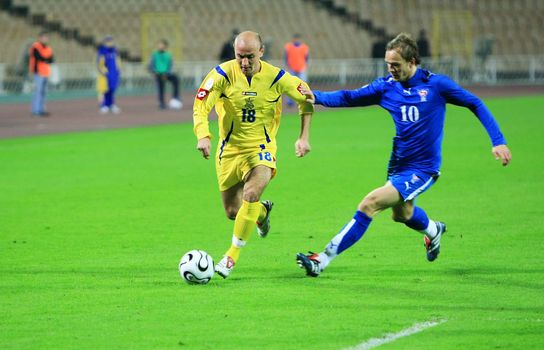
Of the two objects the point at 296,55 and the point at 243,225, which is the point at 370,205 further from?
the point at 296,55

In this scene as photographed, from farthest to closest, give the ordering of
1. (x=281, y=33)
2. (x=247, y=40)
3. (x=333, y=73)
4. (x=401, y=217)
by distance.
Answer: (x=281, y=33) < (x=333, y=73) < (x=401, y=217) < (x=247, y=40)

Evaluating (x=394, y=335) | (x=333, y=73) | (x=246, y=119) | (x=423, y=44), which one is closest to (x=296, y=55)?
(x=333, y=73)

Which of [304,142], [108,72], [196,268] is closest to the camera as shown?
[196,268]

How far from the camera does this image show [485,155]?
18.9 metres

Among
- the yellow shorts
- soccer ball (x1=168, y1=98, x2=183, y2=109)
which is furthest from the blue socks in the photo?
soccer ball (x1=168, y1=98, x2=183, y2=109)

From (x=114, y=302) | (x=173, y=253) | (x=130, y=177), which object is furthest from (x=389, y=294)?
(x=130, y=177)

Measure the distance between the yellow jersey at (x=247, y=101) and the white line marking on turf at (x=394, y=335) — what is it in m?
2.76

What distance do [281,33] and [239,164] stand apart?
37.1 m

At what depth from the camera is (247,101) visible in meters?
9.30

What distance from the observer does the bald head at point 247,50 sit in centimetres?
886

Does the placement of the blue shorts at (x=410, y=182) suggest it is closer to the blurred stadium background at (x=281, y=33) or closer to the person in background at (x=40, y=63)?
the person in background at (x=40, y=63)

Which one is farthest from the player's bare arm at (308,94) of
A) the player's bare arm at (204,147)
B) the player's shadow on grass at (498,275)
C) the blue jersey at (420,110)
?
the player's shadow on grass at (498,275)

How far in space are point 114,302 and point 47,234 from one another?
3.74 meters

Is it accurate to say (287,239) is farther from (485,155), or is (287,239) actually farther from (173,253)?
(485,155)
